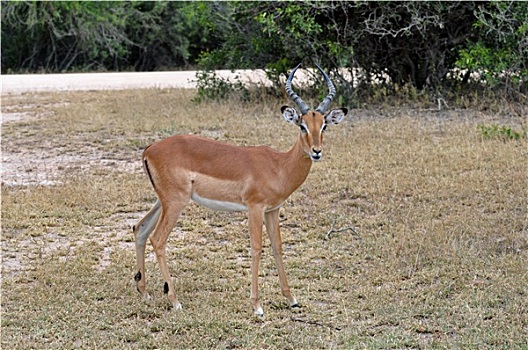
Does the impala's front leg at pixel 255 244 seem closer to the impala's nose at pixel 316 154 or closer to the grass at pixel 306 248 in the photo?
the grass at pixel 306 248

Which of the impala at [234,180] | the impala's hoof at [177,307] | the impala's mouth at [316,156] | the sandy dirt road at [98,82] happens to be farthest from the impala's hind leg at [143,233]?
the sandy dirt road at [98,82]

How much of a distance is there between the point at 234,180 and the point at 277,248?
2.03 feet

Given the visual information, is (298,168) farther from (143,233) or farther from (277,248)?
(143,233)

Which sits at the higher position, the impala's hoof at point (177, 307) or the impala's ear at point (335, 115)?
the impala's ear at point (335, 115)

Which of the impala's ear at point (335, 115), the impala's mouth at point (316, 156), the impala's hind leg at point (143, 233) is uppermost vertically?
the impala's ear at point (335, 115)

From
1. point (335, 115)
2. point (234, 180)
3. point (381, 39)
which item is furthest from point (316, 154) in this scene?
point (381, 39)

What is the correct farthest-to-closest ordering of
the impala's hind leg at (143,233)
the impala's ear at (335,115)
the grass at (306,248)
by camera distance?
the impala's hind leg at (143,233)
the impala's ear at (335,115)
the grass at (306,248)

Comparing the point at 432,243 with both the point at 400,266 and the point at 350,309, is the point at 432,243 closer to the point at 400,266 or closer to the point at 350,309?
the point at 400,266

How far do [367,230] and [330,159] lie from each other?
8.17 feet

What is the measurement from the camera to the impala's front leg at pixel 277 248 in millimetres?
6039

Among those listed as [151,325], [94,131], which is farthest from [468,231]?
[94,131]

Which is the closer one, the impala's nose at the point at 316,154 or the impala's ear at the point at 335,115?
the impala's nose at the point at 316,154

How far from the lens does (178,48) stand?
29.7 m

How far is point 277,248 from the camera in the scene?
6.16 meters
